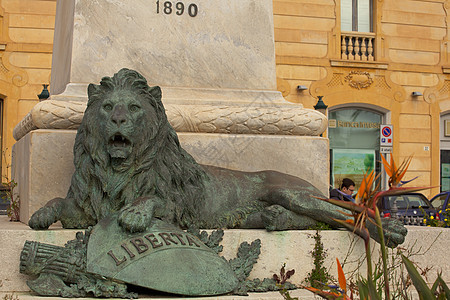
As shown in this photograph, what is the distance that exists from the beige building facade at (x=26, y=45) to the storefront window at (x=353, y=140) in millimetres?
9027

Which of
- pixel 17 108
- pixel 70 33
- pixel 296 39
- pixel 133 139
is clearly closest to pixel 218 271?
pixel 133 139

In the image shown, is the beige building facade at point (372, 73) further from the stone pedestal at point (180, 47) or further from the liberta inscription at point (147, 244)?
the liberta inscription at point (147, 244)

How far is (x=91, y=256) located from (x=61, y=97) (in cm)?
190

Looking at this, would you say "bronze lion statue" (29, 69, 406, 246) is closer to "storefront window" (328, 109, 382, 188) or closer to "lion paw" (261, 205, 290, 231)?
"lion paw" (261, 205, 290, 231)

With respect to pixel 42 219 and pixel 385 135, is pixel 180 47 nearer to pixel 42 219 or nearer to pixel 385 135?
pixel 42 219

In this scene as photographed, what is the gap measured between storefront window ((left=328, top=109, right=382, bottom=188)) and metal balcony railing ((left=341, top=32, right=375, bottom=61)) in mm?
1731

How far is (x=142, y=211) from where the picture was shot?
173 inches

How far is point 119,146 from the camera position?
183 inches

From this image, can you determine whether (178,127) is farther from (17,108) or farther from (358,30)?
(358,30)

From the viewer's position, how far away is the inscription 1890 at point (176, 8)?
6254mm

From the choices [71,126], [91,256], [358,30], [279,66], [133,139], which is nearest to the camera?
[91,256]

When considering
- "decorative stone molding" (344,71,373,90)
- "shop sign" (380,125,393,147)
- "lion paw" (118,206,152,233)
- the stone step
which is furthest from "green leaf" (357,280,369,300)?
"decorative stone molding" (344,71,373,90)

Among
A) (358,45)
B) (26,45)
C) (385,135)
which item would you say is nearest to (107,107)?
(385,135)

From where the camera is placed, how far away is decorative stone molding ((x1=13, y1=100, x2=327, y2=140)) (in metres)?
5.46
